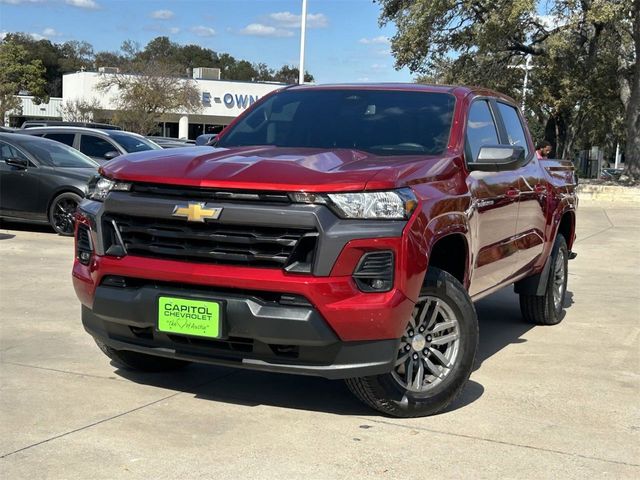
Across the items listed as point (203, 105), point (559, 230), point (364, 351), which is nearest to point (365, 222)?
point (364, 351)

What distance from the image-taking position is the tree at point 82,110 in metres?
53.8

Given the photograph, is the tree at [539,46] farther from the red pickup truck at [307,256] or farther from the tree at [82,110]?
the tree at [82,110]

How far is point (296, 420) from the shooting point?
4672 mm

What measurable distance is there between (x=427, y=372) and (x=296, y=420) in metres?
0.80

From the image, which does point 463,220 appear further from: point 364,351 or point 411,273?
point 364,351

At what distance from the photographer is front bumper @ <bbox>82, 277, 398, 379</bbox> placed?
4.20 m

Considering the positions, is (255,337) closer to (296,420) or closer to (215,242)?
(215,242)

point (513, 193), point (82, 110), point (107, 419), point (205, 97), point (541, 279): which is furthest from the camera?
point (205, 97)

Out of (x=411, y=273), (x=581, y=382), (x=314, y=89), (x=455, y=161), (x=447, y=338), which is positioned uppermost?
(x=314, y=89)

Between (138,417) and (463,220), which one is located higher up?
(463,220)

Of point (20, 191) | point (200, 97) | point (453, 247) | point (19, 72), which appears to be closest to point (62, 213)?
point (20, 191)

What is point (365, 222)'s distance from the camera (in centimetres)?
426

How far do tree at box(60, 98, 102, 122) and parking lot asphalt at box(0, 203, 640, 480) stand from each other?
4911cm

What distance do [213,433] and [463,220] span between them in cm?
193
